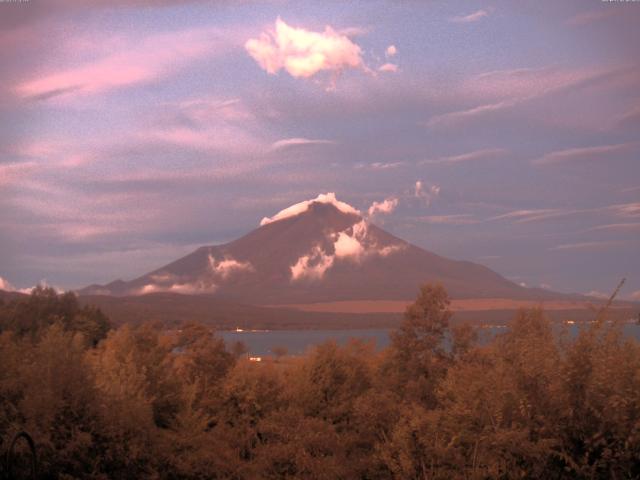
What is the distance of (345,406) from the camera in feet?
123

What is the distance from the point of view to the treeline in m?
16.2

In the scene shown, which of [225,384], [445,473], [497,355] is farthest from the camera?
[225,384]

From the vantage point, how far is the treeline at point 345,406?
16.2 m

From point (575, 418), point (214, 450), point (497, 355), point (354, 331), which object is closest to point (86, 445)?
point (214, 450)

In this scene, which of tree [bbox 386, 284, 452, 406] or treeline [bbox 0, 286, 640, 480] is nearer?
treeline [bbox 0, 286, 640, 480]

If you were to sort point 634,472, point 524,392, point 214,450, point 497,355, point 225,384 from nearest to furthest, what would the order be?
point 634,472, point 524,392, point 497,355, point 214,450, point 225,384

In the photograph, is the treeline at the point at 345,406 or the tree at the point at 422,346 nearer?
the treeline at the point at 345,406

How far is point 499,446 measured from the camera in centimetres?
1814

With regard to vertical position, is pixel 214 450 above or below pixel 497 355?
below

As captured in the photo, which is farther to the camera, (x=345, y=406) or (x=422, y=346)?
(x=422, y=346)

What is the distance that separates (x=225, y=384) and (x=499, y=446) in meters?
22.9

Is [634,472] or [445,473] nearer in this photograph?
[634,472]

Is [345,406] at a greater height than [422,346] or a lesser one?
lesser

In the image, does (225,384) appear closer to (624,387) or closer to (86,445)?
(86,445)
